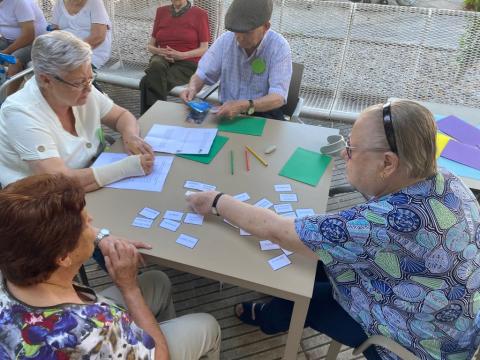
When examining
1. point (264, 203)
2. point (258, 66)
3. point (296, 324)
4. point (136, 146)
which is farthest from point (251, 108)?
point (296, 324)

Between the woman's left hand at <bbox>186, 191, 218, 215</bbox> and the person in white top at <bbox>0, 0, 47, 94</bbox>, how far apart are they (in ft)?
9.62

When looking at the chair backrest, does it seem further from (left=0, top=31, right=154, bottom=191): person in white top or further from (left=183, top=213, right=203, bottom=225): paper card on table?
(left=183, top=213, right=203, bottom=225): paper card on table

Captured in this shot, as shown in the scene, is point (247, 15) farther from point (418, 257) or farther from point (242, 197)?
point (418, 257)

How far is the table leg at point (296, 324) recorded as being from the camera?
1234 millimetres

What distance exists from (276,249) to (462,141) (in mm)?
1443

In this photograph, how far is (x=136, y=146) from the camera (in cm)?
182

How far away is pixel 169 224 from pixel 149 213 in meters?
0.10

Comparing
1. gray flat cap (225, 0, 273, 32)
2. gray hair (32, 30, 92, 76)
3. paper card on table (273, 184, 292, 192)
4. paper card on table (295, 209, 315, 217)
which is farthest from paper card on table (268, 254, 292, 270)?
gray flat cap (225, 0, 273, 32)

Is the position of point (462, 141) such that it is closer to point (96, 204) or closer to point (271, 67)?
point (271, 67)

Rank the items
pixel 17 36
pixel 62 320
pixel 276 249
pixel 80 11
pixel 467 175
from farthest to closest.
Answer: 1. pixel 17 36
2. pixel 80 11
3. pixel 467 175
4. pixel 276 249
5. pixel 62 320

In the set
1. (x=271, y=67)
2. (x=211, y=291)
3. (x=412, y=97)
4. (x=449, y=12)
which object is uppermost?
(x=449, y=12)

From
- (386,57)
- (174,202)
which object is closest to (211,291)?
(174,202)

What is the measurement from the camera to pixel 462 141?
216 centimetres

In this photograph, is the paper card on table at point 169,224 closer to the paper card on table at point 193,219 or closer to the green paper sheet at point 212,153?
the paper card on table at point 193,219
